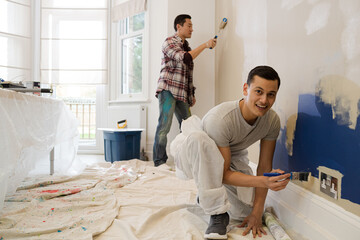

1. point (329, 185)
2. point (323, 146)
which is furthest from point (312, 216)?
point (323, 146)

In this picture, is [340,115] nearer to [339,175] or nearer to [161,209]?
[339,175]

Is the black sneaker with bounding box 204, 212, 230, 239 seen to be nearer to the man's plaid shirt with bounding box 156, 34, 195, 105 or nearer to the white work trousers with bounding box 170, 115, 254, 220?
the white work trousers with bounding box 170, 115, 254, 220

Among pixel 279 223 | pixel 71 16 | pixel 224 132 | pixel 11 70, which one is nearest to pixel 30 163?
pixel 224 132

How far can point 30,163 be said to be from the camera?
1.77m

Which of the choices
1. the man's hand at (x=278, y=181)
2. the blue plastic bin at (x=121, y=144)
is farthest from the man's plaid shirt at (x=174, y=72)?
the man's hand at (x=278, y=181)

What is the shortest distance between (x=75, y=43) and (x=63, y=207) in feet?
8.89

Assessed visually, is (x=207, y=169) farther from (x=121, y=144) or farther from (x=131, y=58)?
(x=131, y=58)

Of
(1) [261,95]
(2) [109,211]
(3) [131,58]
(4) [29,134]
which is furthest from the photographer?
(3) [131,58]

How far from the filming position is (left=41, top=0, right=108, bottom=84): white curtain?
134 inches

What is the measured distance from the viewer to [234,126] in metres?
1.05

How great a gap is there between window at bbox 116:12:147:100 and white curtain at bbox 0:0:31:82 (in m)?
1.22

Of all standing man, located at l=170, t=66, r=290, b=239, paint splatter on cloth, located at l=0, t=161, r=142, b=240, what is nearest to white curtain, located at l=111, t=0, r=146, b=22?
paint splatter on cloth, located at l=0, t=161, r=142, b=240

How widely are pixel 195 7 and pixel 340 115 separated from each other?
2.41 metres

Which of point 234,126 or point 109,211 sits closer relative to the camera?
point 234,126
